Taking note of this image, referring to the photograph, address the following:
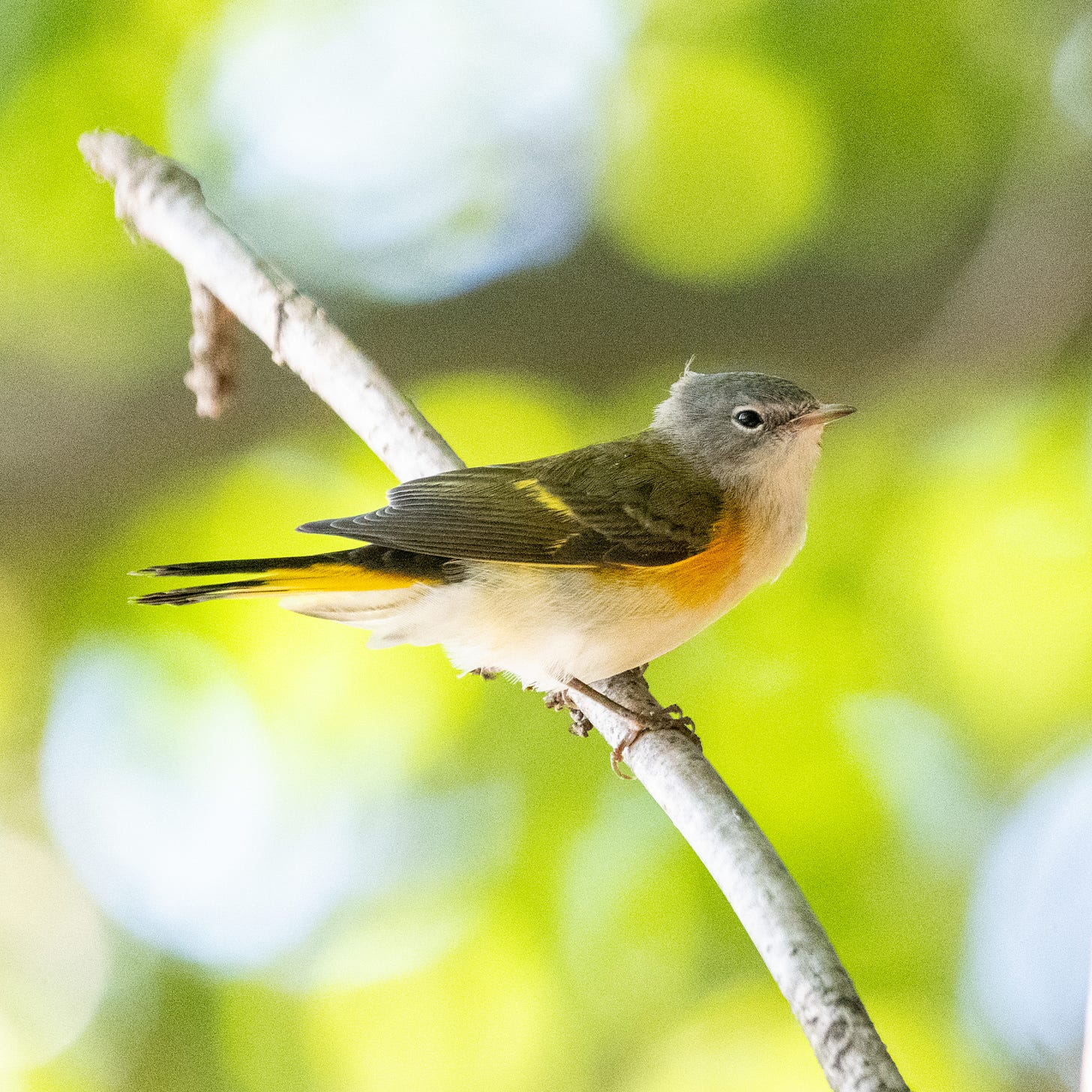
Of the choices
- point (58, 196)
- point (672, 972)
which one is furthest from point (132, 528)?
point (672, 972)

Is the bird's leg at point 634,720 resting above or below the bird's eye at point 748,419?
below

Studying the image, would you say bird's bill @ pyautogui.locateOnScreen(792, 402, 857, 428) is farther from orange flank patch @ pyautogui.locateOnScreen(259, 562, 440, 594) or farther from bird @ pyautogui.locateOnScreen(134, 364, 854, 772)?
orange flank patch @ pyautogui.locateOnScreen(259, 562, 440, 594)

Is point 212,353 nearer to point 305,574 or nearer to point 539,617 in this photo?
point 305,574

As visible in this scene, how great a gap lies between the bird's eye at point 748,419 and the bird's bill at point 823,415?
6 centimetres

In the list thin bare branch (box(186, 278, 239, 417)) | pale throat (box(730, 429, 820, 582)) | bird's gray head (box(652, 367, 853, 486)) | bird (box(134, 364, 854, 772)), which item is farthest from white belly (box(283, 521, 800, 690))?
thin bare branch (box(186, 278, 239, 417))

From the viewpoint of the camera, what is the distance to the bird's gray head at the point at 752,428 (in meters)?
2.02

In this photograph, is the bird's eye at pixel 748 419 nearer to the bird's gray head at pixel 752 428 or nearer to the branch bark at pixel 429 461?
the bird's gray head at pixel 752 428

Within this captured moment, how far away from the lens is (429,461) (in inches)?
75.9

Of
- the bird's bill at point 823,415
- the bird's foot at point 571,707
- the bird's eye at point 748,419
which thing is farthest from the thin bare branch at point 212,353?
the bird's bill at point 823,415

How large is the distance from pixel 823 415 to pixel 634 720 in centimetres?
66

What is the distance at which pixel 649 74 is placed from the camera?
3613 millimetres

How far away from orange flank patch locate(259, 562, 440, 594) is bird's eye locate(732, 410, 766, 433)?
2.18 feet

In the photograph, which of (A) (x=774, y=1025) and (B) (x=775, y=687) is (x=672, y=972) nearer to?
(A) (x=774, y=1025)

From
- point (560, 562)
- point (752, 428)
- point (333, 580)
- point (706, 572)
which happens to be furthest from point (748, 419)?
point (333, 580)
